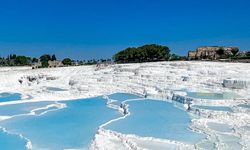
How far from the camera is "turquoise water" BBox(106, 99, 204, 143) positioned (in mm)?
9930

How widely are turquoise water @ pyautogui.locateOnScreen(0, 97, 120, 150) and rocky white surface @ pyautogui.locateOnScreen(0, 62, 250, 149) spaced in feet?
2.36

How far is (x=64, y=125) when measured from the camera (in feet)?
38.7

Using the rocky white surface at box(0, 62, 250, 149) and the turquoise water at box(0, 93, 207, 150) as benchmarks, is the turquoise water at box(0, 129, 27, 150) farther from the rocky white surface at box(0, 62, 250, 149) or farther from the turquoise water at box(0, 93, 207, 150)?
the rocky white surface at box(0, 62, 250, 149)

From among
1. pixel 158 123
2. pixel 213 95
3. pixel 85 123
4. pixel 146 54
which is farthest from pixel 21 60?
pixel 158 123

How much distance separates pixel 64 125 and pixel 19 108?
445 cm

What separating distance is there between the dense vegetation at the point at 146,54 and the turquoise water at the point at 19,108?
81.1 feet

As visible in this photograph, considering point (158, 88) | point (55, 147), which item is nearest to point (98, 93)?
point (158, 88)

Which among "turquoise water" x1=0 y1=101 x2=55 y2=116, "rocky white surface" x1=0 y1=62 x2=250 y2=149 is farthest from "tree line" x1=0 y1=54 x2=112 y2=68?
"turquoise water" x1=0 y1=101 x2=55 y2=116

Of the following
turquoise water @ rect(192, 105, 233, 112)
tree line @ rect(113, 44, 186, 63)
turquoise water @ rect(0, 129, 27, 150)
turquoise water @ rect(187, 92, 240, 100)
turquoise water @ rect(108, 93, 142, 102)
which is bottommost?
turquoise water @ rect(0, 129, 27, 150)

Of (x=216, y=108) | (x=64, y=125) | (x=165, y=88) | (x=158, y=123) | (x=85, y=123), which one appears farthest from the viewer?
(x=165, y=88)

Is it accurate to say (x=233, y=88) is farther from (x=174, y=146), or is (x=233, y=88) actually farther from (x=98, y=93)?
(x=174, y=146)

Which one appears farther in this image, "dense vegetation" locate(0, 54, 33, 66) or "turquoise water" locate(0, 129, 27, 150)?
"dense vegetation" locate(0, 54, 33, 66)

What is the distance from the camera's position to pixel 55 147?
9008 millimetres

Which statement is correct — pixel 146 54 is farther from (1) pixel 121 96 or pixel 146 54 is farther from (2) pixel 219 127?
(2) pixel 219 127
